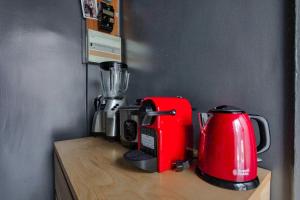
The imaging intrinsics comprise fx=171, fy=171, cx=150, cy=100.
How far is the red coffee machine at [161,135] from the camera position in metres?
0.54

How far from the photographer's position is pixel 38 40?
1.02 meters

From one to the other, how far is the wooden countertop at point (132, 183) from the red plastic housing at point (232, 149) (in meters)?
0.04

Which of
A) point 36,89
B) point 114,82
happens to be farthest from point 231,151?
point 36,89

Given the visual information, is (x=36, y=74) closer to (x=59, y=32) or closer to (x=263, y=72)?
(x=59, y=32)

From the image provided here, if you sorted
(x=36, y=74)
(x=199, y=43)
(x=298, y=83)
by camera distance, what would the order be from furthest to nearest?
1. (x=36, y=74)
2. (x=199, y=43)
3. (x=298, y=83)

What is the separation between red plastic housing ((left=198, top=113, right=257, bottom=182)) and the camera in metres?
0.45

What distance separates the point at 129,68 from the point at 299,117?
1023mm

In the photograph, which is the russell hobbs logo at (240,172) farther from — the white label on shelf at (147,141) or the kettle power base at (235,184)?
the white label on shelf at (147,141)

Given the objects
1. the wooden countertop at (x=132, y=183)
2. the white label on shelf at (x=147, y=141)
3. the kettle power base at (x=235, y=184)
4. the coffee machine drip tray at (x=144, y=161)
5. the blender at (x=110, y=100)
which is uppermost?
the blender at (x=110, y=100)

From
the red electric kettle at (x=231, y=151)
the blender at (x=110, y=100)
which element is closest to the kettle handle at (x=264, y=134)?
the red electric kettle at (x=231, y=151)

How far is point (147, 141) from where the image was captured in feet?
1.91

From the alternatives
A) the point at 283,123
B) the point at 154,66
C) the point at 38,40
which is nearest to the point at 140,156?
the point at 283,123

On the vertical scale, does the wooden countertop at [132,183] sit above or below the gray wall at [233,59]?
below

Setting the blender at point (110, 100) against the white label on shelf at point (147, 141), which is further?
the blender at point (110, 100)
